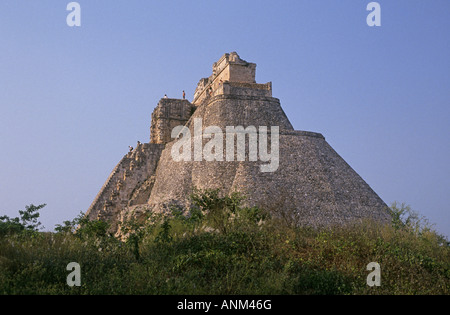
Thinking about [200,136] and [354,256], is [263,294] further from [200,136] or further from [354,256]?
[200,136]

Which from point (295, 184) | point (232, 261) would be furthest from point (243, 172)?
point (232, 261)

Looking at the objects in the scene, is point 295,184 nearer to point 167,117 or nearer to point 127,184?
point 127,184

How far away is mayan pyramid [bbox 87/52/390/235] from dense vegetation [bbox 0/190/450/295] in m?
8.55

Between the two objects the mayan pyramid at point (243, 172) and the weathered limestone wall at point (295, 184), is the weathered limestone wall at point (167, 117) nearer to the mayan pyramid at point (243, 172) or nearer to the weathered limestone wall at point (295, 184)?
the mayan pyramid at point (243, 172)

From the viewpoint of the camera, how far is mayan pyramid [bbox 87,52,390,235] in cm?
2452

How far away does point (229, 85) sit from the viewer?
1253 inches

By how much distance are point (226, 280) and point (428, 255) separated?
552 cm

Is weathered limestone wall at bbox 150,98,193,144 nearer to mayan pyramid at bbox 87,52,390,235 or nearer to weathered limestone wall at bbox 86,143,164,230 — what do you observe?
mayan pyramid at bbox 87,52,390,235

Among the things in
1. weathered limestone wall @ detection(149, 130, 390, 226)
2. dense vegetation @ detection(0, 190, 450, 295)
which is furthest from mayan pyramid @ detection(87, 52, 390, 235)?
dense vegetation @ detection(0, 190, 450, 295)

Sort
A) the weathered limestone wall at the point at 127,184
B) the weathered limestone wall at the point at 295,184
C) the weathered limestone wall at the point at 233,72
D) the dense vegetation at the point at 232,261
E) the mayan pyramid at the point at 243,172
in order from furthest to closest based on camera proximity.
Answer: the weathered limestone wall at the point at 233,72
the weathered limestone wall at the point at 127,184
the mayan pyramid at the point at 243,172
the weathered limestone wall at the point at 295,184
the dense vegetation at the point at 232,261

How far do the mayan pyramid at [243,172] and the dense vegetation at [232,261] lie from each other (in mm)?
8550

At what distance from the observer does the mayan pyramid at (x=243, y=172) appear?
24516 millimetres

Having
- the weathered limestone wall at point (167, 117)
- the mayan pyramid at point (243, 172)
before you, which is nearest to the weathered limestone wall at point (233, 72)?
the mayan pyramid at point (243, 172)
